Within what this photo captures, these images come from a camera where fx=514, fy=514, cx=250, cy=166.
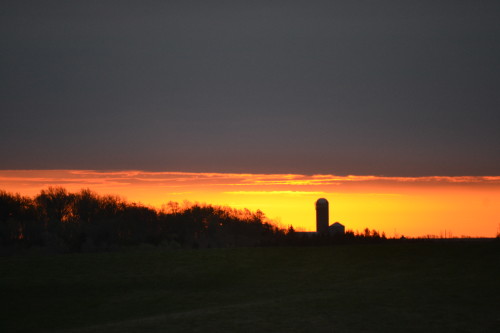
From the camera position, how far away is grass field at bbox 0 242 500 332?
12.6m

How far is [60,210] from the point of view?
50938 mm

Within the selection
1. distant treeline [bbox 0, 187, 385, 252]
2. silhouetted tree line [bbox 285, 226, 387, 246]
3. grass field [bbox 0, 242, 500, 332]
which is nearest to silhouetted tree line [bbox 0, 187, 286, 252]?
distant treeline [bbox 0, 187, 385, 252]

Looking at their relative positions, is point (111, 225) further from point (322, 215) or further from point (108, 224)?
point (322, 215)

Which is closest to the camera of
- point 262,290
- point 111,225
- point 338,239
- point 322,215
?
point 262,290

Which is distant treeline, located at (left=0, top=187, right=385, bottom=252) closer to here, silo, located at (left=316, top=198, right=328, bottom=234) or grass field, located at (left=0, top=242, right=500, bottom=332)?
silo, located at (left=316, top=198, right=328, bottom=234)

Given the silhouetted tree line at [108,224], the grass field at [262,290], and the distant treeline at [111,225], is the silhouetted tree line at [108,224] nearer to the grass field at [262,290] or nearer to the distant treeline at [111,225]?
the distant treeline at [111,225]

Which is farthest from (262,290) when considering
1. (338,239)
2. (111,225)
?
(111,225)

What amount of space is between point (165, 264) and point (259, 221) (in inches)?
1387

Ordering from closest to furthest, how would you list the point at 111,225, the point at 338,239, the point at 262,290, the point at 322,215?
the point at 262,290 < the point at 338,239 < the point at 322,215 < the point at 111,225

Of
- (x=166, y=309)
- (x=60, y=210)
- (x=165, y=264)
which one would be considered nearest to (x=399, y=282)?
(x=166, y=309)

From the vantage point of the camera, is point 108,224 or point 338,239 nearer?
point 338,239

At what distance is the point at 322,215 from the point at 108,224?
19945 mm

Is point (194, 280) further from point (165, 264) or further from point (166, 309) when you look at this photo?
point (166, 309)

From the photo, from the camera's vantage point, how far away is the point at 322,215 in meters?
35.2
